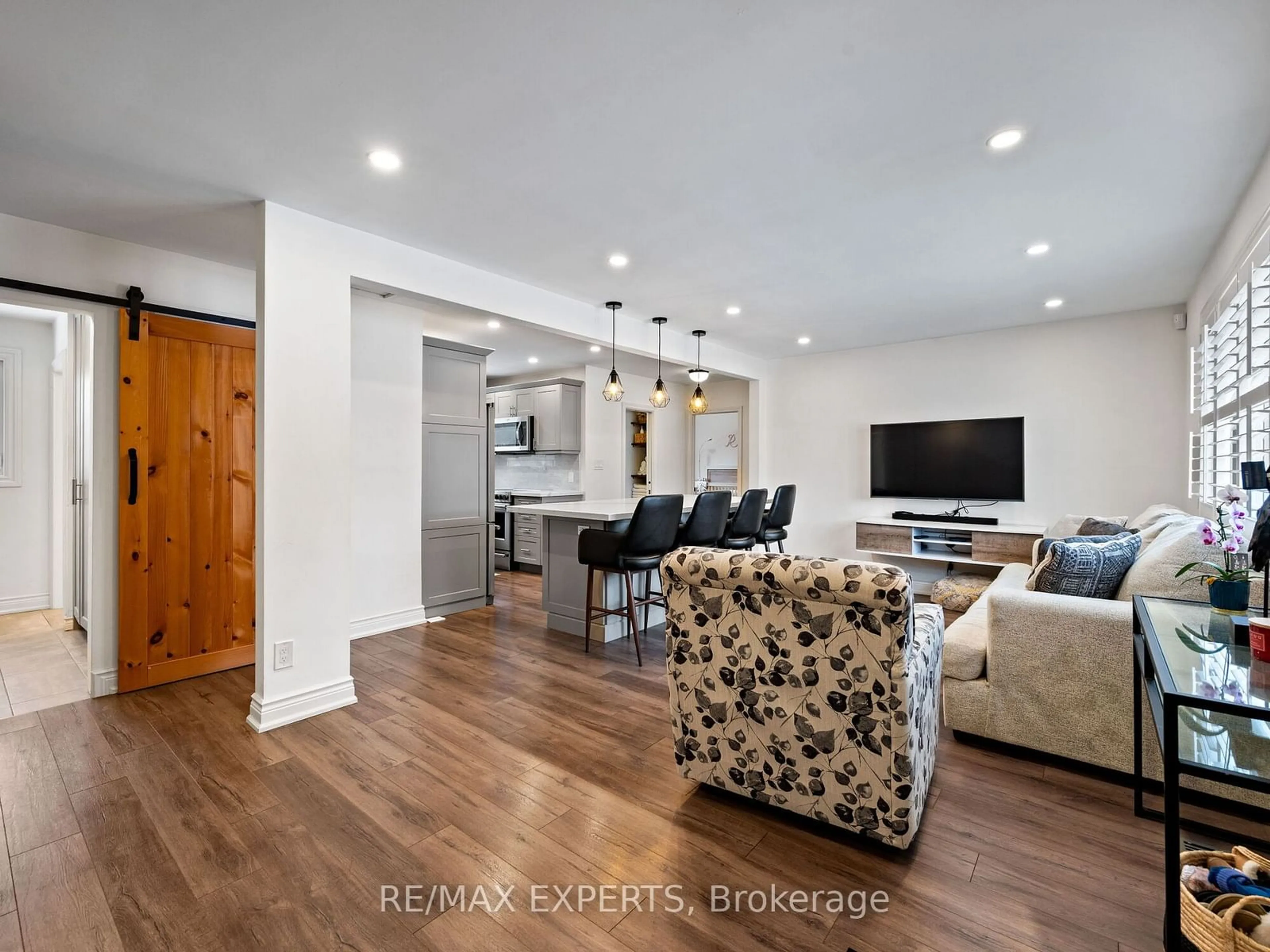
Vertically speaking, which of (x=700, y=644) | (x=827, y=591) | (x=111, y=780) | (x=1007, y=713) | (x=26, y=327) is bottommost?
(x=111, y=780)

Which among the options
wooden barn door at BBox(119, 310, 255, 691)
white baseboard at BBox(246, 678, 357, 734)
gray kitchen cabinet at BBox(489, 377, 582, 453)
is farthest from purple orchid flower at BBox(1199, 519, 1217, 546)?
gray kitchen cabinet at BBox(489, 377, 582, 453)

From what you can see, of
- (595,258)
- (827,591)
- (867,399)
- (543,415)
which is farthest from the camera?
(543,415)

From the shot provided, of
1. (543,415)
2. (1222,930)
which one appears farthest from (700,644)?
(543,415)

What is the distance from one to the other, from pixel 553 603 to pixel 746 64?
3.55 metres

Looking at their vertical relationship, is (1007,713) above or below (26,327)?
below

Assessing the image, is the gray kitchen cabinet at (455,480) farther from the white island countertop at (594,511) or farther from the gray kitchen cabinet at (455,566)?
the white island countertop at (594,511)

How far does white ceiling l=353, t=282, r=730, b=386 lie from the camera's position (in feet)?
13.2

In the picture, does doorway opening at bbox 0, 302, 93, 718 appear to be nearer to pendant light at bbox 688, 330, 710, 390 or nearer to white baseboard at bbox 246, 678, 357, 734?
white baseboard at bbox 246, 678, 357, 734

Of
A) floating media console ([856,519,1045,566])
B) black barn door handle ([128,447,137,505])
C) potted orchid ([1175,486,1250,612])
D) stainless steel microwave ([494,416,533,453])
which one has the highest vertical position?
stainless steel microwave ([494,416,533,453])

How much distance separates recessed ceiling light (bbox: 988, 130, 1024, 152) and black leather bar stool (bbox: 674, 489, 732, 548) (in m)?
2.26

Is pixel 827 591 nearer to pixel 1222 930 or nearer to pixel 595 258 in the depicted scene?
pixel 1222 930

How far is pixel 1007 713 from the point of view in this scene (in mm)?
2432

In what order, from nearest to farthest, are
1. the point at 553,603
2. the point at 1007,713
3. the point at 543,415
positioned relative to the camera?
the point at 1007,713
the point at 553,603
the point at 543,415

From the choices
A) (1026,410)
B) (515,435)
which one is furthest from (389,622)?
(1026,410)
